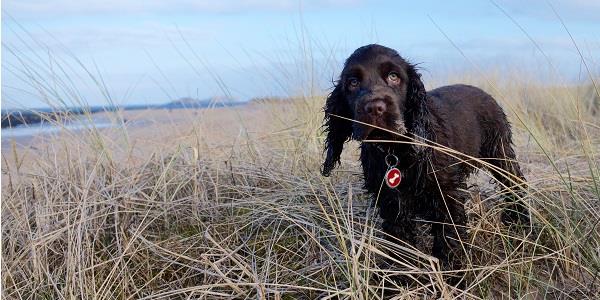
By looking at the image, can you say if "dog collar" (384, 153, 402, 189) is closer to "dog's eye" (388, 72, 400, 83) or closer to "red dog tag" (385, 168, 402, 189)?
"red dog tag" (385, 168, 402, 189)

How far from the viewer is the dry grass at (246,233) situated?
3111mm

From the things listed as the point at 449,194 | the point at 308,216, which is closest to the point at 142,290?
the point at 308,216

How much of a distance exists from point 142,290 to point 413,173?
1571 millimetres

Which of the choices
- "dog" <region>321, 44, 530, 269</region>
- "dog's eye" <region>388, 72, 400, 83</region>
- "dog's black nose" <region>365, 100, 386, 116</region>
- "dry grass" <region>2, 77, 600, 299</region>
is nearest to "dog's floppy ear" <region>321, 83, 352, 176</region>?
"dog" <region>321, 44, 530, 269</region>

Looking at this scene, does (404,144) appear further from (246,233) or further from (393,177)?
(246,233)

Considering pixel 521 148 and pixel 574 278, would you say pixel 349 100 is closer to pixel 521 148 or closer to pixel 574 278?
pixel 574 278

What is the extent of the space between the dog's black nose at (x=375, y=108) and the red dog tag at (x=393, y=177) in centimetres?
43

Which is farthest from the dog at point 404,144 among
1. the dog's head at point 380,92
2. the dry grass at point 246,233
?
the dry grass at point 246,233

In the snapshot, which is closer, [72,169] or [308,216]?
[308,216]

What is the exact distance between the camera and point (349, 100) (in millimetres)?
3441

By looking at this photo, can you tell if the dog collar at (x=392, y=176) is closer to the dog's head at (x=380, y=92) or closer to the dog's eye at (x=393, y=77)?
the dog's head at (x=380, y=92)

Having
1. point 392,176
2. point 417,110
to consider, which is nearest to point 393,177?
point 392,176

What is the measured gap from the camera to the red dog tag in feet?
11.0

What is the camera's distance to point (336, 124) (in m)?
3.79
